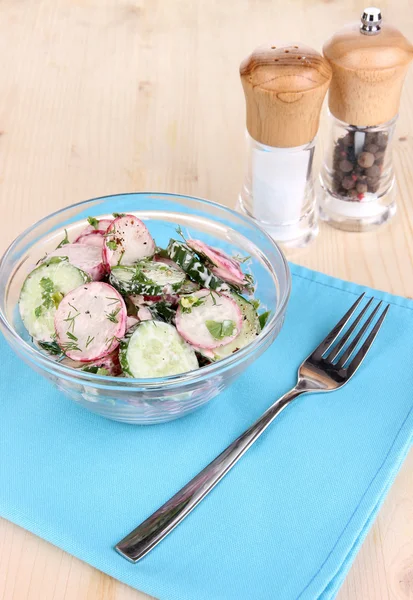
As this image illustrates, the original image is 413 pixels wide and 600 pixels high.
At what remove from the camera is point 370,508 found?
85 cm

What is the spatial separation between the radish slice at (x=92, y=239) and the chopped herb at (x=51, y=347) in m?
0.16

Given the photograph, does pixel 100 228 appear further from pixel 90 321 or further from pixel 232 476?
pixel 232 476

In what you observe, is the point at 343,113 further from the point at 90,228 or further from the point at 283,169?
Answer: the point at 90,228

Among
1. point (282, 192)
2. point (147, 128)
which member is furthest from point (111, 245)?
point (147, 128)

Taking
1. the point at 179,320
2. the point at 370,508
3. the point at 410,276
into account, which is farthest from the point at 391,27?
the point at 370,508

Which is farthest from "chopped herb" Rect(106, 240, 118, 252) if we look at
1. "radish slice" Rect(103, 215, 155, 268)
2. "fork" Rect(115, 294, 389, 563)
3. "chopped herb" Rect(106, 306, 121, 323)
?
"fork" Rect(115, 294, 389, 563)

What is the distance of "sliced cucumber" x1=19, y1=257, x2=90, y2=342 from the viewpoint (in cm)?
90

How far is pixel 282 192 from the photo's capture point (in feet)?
4.08

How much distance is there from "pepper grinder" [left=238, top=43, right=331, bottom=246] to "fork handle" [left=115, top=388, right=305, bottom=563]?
1.34ft

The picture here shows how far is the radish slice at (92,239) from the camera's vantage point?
100cm

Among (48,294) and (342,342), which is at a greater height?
(48,294)

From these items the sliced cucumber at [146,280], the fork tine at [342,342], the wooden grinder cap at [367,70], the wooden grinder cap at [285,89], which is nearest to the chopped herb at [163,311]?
the sliced cucumber at [146,280]

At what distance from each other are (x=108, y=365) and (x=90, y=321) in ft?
0.18

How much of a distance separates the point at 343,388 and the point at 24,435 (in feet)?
1.34
